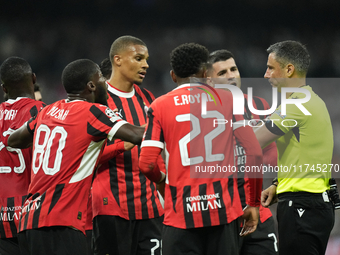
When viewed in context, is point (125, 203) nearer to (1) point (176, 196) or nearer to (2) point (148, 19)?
(1) point (176, 196)

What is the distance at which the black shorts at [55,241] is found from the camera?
8.58 feet

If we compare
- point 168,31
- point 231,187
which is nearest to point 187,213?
point 231,187

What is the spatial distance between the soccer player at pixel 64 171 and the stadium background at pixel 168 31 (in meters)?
6.45

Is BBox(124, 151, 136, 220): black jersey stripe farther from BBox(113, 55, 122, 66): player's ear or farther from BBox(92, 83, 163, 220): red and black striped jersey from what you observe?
BBox(113, 55, 122, 66): player's ear

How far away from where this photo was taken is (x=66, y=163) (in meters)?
2.73

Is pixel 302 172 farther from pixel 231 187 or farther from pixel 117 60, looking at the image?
pixel 117 60

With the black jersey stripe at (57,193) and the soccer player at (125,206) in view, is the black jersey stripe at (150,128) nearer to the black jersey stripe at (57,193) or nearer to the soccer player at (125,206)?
the black jersey stripe at (57,193)

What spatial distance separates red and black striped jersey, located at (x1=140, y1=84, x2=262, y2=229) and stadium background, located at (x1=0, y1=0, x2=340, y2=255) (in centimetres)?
665

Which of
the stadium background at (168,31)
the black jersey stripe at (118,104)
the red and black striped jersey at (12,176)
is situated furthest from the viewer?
the stadium background at (168,31)

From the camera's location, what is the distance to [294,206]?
3.02m

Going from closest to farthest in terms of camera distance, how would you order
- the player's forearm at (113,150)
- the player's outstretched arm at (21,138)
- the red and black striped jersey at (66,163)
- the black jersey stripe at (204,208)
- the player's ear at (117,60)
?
the black jersey stripe at (204,208) → the red and black striped jersey at (66,163) → the player's outstretched arm at (21,138) → the player's forearm at (113,150) → the player's ear at (117,60)

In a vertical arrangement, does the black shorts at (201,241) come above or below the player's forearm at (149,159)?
below

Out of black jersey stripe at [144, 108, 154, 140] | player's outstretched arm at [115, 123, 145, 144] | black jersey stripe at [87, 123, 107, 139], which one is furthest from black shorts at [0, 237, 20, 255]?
black jersey stripe at [144, 108, 154, 140]

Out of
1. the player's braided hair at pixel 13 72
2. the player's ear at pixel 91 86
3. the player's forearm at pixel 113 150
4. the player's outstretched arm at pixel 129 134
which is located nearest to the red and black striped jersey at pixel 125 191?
the player's forearm at pixel 113 150
